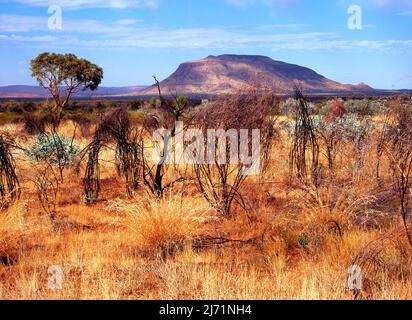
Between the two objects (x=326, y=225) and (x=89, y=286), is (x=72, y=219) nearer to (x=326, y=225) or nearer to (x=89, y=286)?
(x=89, y=286)

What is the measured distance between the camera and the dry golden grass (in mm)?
4801

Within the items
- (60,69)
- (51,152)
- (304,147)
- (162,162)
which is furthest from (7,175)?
(60,69)

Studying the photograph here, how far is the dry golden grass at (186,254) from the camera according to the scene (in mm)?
4801

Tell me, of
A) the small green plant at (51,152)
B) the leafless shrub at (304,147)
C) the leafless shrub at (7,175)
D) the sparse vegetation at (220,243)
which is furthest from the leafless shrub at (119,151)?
the leafless shrub at (304,147)

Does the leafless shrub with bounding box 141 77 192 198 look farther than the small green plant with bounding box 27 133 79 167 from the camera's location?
No

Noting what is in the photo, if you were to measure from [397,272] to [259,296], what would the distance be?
1.55 metres

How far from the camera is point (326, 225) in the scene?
21.7ft

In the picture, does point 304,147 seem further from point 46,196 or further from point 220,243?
point 46,196

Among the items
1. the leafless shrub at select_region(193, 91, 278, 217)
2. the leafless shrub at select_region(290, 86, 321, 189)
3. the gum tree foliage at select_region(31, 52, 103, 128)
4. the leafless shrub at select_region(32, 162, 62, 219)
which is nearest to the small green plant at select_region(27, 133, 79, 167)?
the leafless shrub at select_region(32, 162, 62, 219)

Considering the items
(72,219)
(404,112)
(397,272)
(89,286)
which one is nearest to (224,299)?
(89,286)

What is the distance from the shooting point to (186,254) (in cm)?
609
